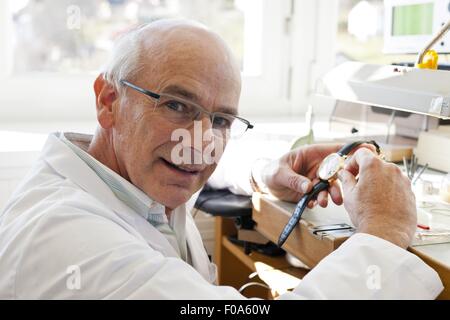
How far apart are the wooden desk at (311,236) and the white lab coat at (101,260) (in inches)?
1.7

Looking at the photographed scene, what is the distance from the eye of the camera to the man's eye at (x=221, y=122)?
37.8 inches

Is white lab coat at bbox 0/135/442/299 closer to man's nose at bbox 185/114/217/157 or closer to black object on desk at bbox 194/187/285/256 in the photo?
man's nose at bbox 185/114/217/157

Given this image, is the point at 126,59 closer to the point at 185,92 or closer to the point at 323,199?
the point at 185,92

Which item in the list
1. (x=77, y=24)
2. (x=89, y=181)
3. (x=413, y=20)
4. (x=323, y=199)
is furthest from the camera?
(x=77, y=24)

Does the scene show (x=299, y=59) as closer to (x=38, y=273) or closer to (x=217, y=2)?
(x=217, y=2)

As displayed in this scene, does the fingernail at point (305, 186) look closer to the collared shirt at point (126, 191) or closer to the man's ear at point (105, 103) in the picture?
the collared shirt at point (126, 191)

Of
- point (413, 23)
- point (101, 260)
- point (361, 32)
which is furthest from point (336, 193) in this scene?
point (361, 32)

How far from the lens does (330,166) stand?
111 centimetres

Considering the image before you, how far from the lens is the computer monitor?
1481 mm

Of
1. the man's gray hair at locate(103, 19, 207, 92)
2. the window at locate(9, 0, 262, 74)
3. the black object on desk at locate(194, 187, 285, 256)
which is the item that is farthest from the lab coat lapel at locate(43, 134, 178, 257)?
the window at locate(9, 0, 262, 74)

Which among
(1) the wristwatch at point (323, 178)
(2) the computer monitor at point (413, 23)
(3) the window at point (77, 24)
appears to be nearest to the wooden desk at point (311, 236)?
(1) the wristwatch at point (323, 178)

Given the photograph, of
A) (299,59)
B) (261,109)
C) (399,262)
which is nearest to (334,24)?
(299,59)

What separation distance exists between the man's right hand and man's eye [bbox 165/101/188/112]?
1.06 ft

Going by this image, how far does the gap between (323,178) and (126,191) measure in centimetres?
41
